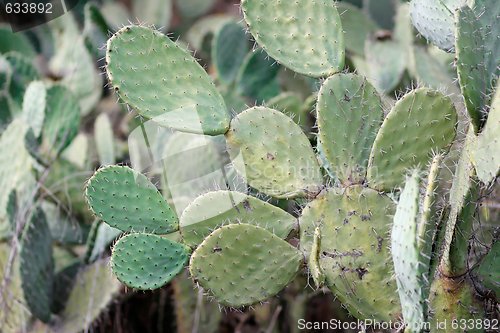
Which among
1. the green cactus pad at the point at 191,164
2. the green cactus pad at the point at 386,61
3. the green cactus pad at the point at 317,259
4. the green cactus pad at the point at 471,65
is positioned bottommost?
the green cactus pad at the point at 386,61

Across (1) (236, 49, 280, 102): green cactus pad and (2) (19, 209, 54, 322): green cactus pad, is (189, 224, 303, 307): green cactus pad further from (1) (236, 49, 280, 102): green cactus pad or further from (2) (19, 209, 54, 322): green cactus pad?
(1) (236, 49, 280, 102): green cactus pad

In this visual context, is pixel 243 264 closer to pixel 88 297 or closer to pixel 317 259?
pixel 317 259

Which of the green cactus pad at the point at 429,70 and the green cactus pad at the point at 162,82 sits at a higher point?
the green cactus pad at the point at 162,82

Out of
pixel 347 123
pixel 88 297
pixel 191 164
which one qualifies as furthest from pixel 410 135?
pixel 88 297

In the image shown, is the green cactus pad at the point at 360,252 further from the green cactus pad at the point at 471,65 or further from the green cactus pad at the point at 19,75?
the green cactus pad at the point at 19,75

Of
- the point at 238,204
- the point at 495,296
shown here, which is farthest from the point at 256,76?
the point at 495,296

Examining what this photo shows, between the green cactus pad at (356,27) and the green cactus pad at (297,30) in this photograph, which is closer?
the green cactus pad at (297,30)

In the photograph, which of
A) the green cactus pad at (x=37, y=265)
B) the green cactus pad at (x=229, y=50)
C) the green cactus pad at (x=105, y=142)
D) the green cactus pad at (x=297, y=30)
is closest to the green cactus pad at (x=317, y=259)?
the green cactus pad at (x=297, y=30)

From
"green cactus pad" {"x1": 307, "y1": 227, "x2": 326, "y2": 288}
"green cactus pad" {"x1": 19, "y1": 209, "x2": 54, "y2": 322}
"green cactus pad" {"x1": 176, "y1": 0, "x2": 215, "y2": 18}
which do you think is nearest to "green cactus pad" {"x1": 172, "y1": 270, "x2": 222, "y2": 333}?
"green cactus pad" {"x1": 19, "y1": 209, "x2": 54, "y2": 322}
